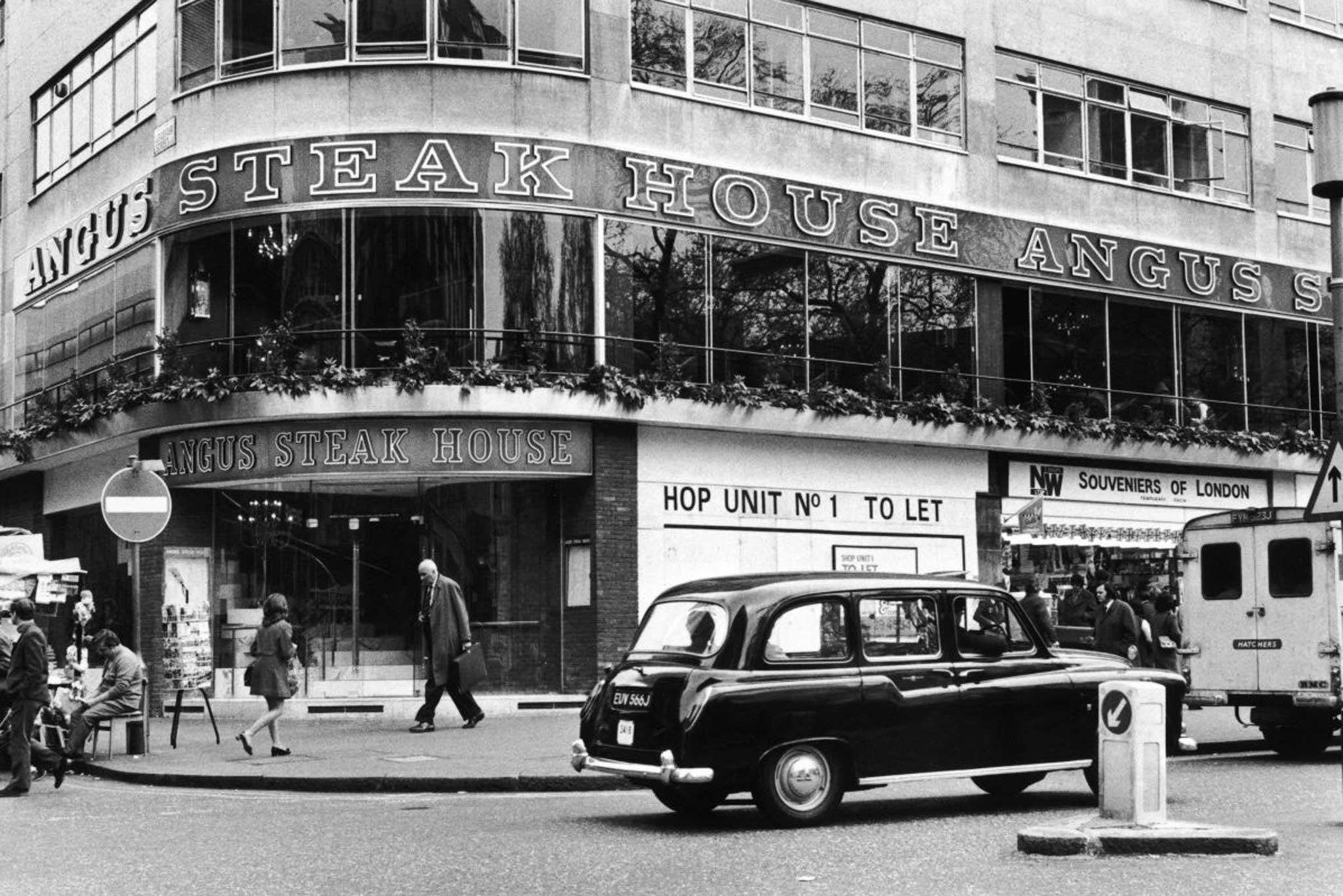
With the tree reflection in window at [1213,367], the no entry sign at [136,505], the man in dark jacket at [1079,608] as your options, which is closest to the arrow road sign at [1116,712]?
the no entry sign at [136,505]

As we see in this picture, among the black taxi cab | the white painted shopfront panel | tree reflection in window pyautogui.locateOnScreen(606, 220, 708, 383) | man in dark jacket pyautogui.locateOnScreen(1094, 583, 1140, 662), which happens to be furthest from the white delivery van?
tree reflection in window pyautogui.locateOnScreen(606, 220, 708, 383)

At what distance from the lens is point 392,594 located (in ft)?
79.7

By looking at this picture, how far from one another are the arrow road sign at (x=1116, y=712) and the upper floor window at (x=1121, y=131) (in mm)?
19518

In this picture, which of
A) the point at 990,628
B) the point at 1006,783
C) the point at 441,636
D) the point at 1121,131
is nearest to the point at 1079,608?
the point at 1121,131

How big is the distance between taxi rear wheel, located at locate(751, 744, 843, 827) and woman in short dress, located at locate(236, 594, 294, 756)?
25.0ft

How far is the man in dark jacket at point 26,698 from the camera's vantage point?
50.8ft

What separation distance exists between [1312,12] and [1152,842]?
1140 inches

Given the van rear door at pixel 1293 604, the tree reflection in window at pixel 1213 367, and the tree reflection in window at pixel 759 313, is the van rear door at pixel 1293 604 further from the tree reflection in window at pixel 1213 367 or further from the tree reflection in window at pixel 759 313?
the tree reflection in window at pixel 1213 367

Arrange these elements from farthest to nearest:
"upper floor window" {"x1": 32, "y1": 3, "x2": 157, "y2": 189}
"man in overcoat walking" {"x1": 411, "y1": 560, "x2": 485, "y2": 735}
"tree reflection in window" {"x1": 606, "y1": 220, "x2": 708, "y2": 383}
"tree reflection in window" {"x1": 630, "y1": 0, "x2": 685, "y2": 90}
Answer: "upper floor window" {"x1": 32, "y1": 3, "x2": 157, "y2": 189}, "tree reflection in window" {"x1": 630, "y1": 0, "x2": 685, "y2": 90}, "tree reflection in window" {"x1": 606, "y1": 220, "x2": 708, "y2": 383}, "man in overcoat walking" {"x1": 411, "y1": 560, "x2": 485, "y2": 735}

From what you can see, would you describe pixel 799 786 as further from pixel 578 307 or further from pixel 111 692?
pixel 578 307

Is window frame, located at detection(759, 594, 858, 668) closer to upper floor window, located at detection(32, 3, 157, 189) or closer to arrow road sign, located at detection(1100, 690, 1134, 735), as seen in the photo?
arrow road sign, located at detection(1100, 690, 1134, 735)

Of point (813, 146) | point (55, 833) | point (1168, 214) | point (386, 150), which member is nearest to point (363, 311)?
point (386, 150)

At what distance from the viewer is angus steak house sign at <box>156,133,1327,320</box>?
930 inches

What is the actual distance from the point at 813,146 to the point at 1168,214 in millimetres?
8343
